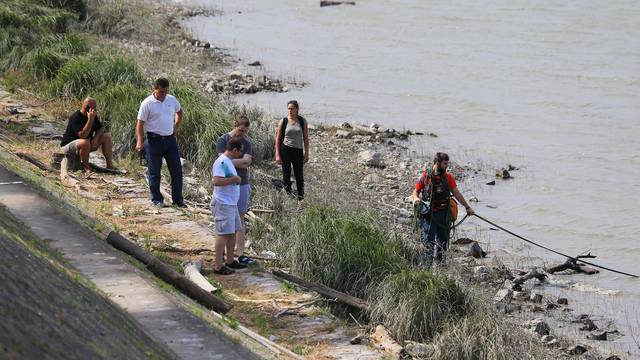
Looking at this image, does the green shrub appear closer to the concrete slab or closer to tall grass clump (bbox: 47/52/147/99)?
tall grass clump (bbox: 47/52/147/99)

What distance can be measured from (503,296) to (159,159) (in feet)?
14.5

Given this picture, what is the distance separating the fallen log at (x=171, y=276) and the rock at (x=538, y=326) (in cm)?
398

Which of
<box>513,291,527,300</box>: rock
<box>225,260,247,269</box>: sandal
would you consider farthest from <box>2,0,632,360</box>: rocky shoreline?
<box>225,260,247,269</box>: sandal

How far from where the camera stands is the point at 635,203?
1866 centimetres

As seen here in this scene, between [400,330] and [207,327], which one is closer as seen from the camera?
[207,327]

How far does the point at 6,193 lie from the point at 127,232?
1.74 meters

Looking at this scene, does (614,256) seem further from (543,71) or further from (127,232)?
(543,71)

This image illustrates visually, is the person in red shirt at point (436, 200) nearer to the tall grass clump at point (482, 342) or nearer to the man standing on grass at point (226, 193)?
the tall grass clump at point (482, 342)

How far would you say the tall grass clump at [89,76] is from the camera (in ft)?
62.8

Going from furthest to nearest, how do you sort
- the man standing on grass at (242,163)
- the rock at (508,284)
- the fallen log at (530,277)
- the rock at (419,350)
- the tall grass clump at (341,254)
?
the fallen log at (530,277) → the rock at (508,284) → the tall grass clump at (341,254) → the man standing on grass at (242,163) → the rock at (419,350)

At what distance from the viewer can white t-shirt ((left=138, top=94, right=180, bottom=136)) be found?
1252 centimetres

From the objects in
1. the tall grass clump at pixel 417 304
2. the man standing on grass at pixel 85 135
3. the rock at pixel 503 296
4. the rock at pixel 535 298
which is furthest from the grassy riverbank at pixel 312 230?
the rock at pixel 535 298

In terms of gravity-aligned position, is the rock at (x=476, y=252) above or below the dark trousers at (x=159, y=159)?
below

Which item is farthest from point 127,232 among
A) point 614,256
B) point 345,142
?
point 345,142
